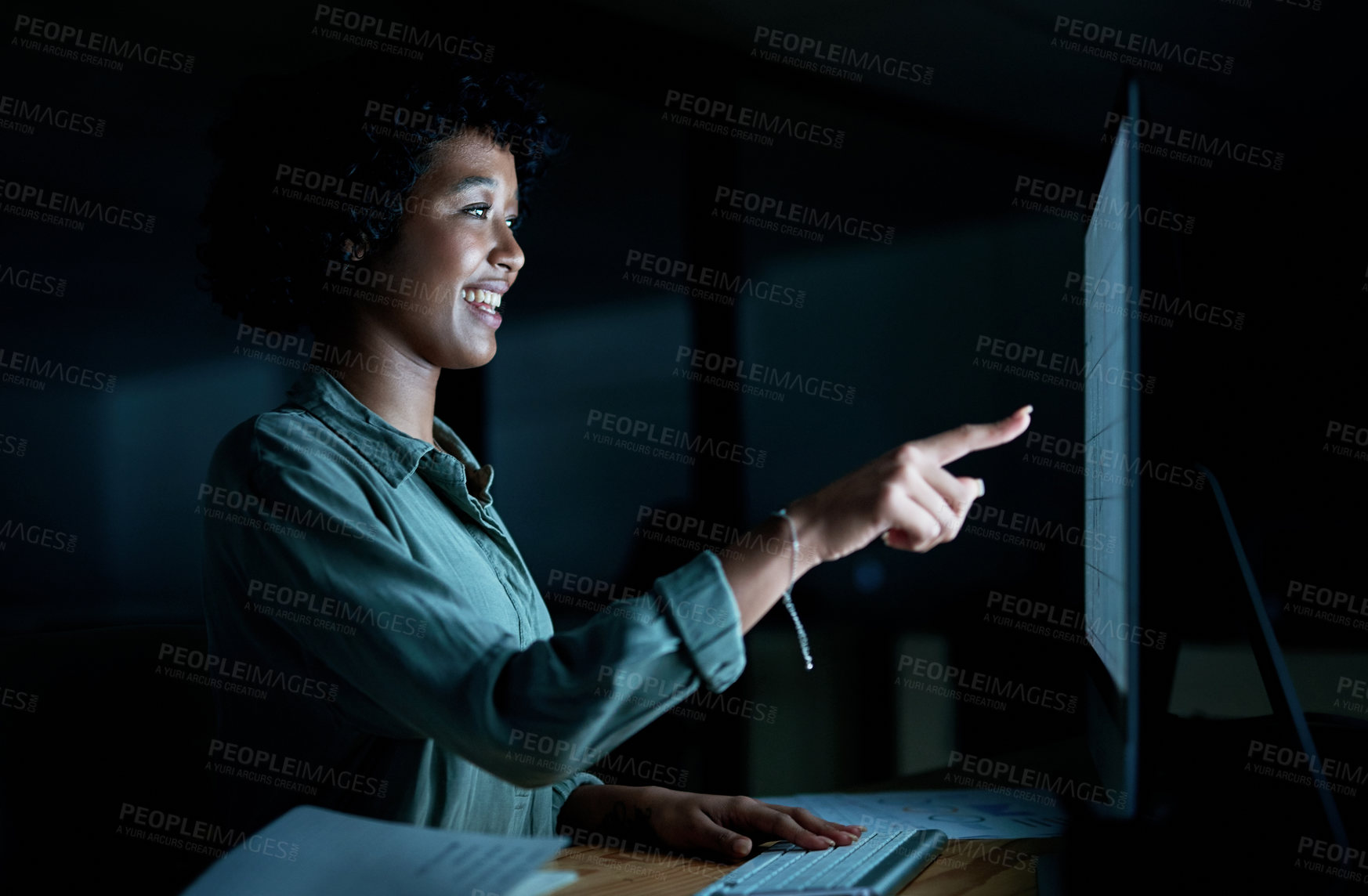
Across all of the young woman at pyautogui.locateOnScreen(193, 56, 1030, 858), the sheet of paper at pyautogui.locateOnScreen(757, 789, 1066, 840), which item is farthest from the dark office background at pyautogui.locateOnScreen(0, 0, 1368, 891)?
the young woman at pyautogui.locateOnScreen(193, 56, 1030, 858)

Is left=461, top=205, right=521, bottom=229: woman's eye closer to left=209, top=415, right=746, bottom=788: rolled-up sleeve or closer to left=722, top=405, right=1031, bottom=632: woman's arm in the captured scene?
left=209, top=415, right=746, bottom=788: rolled-up sleeve

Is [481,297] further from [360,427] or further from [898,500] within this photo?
[898,500]

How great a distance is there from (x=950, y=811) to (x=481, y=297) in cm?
95

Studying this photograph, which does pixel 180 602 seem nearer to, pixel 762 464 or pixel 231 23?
pixel 231 23

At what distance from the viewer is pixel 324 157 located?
1395 mm

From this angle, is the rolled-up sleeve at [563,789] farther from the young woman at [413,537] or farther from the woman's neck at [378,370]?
the woman's neck at [378,370]

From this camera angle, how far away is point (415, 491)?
1.25 metres

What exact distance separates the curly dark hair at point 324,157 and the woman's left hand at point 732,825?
0.86 m

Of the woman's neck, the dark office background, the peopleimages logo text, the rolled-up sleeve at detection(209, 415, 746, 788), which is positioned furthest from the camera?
the peopleimages logo text

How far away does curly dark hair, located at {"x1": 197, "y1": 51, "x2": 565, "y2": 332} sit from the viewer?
4.50 feet

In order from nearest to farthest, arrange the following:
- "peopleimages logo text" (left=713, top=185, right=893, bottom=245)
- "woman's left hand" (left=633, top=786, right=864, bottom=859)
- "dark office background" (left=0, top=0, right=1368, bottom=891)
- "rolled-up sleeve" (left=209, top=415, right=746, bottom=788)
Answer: "rolled-up sleeve" (left=209, top=415, right=746, bottom=788), "woman's left hand" (left=633, top=786, right=864, bottom=859), "dark office background" (left=0, top=0, right=1368, bottom=891), "peopleimages logo text" (left=713, top=185, right=893, bottom=245)

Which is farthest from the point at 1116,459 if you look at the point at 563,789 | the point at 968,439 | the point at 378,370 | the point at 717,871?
the point at 378,370

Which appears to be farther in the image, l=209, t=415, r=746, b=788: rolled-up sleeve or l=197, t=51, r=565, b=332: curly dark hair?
l=197, t=51, r=565, b=332: curly dark hair

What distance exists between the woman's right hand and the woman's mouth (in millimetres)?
682
